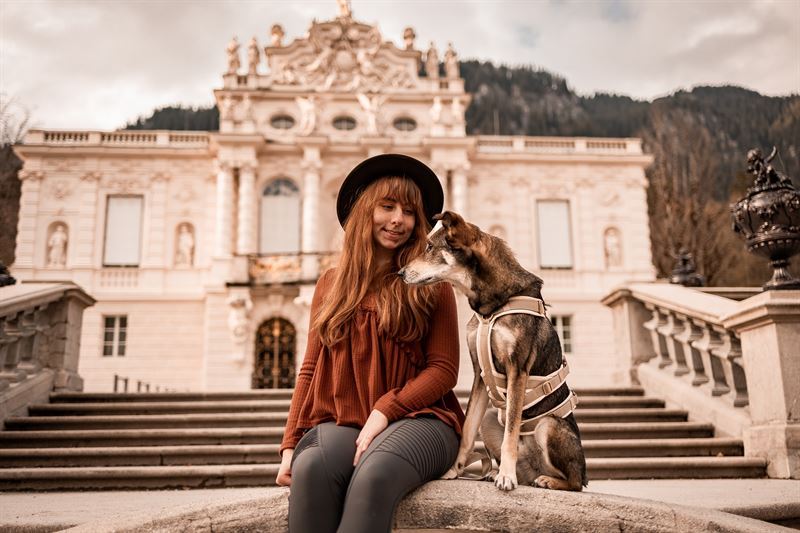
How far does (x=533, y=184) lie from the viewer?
1141 inches

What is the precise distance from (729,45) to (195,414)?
8425mm

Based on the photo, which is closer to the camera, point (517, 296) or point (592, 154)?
point (517, 296)

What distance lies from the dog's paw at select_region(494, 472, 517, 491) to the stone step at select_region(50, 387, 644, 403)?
559cm

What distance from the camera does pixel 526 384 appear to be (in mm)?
2793

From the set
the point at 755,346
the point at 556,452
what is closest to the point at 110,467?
the point at 556,452

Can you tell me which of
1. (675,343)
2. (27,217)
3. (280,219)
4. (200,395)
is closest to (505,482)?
(675,343)

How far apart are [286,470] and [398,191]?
1.35m

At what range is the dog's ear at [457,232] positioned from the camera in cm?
272

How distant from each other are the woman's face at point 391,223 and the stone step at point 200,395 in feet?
17.5

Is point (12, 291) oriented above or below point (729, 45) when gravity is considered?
below

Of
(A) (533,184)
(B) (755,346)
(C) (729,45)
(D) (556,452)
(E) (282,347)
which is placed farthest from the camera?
(A) (533,184)

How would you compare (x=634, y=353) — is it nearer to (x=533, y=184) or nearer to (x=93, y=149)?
(x=533, y=184)

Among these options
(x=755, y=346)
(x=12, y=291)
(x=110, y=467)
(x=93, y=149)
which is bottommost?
(x=110, y=467)

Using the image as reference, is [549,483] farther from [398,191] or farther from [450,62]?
[450,62]
